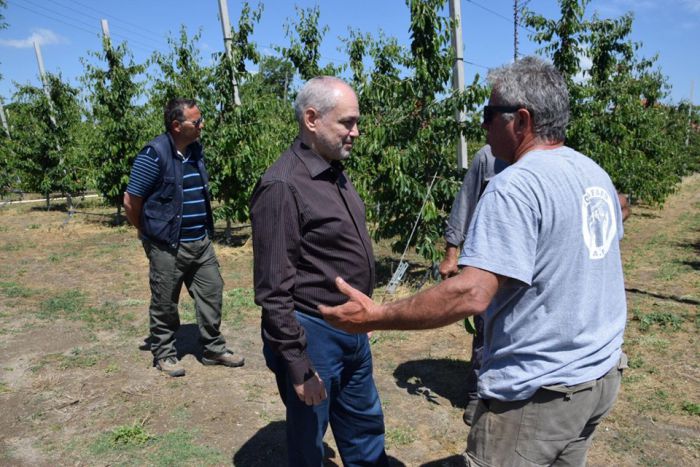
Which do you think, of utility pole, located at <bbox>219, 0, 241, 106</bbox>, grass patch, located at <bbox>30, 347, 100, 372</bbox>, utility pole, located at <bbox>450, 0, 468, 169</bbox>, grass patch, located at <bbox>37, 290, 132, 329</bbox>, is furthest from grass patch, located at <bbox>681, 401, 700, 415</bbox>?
utility pole, located at <bbox>219, 0, 241, 106</bbox>

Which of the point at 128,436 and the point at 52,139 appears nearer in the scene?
the point at 128,436

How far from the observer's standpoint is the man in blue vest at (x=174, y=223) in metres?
3.88

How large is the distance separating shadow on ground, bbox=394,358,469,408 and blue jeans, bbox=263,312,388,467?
1.40 meters

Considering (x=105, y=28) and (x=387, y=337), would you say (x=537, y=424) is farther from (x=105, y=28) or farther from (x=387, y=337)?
(x=105, y=28)

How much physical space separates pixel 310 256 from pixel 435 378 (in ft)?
8.19

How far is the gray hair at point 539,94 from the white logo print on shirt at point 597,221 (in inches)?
8.2

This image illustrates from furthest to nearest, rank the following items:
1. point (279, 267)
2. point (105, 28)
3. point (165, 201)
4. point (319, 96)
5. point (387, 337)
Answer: point (105, 28) → point (387, 337) → point (165, 201) → point (319, 96) → point (279, 267)

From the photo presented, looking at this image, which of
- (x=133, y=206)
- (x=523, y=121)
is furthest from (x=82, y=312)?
(x=523, y=121)

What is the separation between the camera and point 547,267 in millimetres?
1523

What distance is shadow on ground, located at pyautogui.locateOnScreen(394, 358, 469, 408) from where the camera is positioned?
393cm

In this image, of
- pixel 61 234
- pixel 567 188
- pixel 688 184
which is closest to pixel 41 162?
pixel 61 234

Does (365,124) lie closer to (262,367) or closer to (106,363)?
(262,367)

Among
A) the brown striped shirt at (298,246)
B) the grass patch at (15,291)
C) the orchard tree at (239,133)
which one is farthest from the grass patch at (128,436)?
the orchard tree at (239,133)

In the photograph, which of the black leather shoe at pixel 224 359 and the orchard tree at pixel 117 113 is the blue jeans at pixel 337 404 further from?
the orchard tree at pixel 117 113
